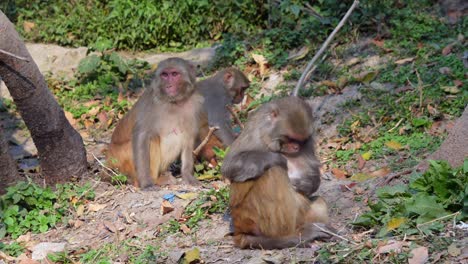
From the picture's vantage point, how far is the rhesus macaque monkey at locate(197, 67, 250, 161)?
8.91m

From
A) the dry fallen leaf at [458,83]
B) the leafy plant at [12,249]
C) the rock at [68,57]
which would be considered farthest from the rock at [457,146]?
the rock at [68,57]

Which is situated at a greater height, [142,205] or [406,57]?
[406,57]

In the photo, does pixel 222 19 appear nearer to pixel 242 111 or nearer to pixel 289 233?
pixel 242 111

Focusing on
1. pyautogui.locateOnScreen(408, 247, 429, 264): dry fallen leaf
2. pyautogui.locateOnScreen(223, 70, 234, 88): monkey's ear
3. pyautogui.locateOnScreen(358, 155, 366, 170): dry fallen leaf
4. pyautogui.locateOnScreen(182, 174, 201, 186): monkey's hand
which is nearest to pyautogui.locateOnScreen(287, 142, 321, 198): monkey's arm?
pyautogui.locateOnScreen(408, 247, 429, 264): dry fallen leaf

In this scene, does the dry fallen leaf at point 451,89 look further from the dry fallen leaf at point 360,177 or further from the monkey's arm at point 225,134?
the monkey's arm at point 225,134

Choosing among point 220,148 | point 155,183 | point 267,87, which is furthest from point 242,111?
point 155,183

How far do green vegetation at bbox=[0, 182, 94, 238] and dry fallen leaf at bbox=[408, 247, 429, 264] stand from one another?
341cm

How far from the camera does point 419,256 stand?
506cm

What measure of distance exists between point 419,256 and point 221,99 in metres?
4.71

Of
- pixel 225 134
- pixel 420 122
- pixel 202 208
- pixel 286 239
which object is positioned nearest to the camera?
pixel 286 239

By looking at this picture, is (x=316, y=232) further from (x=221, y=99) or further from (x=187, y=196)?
(x=221, y=99)

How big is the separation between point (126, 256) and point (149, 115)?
2.38 metres

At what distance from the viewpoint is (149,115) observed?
842 centimetres

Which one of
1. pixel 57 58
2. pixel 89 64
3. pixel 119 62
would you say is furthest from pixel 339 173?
pixel 57 58
